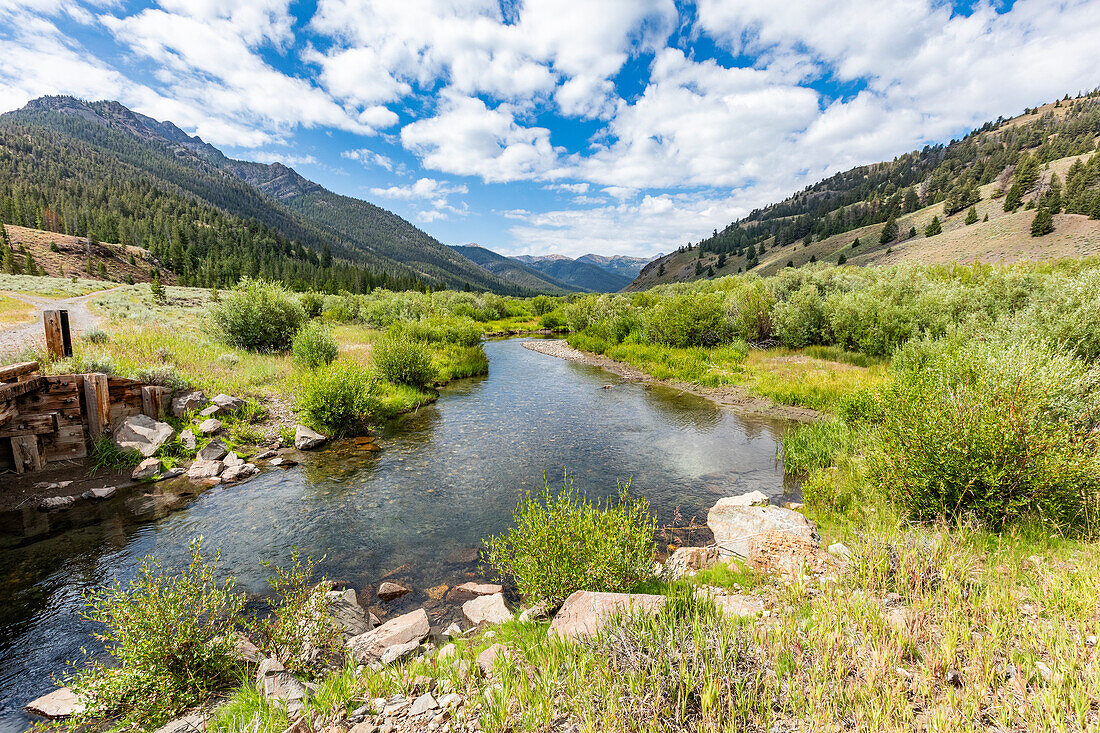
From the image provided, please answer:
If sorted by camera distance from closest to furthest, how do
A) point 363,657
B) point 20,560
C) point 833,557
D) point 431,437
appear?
point 363,657
point 833,557
point 20,560
point 431,437

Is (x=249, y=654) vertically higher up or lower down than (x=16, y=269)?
lower down

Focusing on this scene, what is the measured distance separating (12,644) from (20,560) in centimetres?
331

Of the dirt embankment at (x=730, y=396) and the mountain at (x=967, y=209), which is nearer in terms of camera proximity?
the dirt embankment at (x=730, y=396)

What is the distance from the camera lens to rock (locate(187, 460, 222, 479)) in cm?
1290

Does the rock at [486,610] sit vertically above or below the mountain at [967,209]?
below

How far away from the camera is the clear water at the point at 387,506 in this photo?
7824mm

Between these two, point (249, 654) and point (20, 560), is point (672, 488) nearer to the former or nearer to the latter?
point (249, 654)

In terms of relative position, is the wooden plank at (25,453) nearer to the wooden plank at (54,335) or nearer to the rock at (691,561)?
the wooden plank at (54,335)

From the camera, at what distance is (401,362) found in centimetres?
2394

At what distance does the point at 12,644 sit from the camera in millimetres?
6609

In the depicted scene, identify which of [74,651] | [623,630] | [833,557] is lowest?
[74,651]

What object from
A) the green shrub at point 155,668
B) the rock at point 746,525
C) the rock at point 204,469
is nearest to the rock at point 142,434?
the rock at point 204,469

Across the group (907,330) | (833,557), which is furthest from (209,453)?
(907,330)

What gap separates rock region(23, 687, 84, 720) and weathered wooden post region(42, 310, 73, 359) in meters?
13.6
